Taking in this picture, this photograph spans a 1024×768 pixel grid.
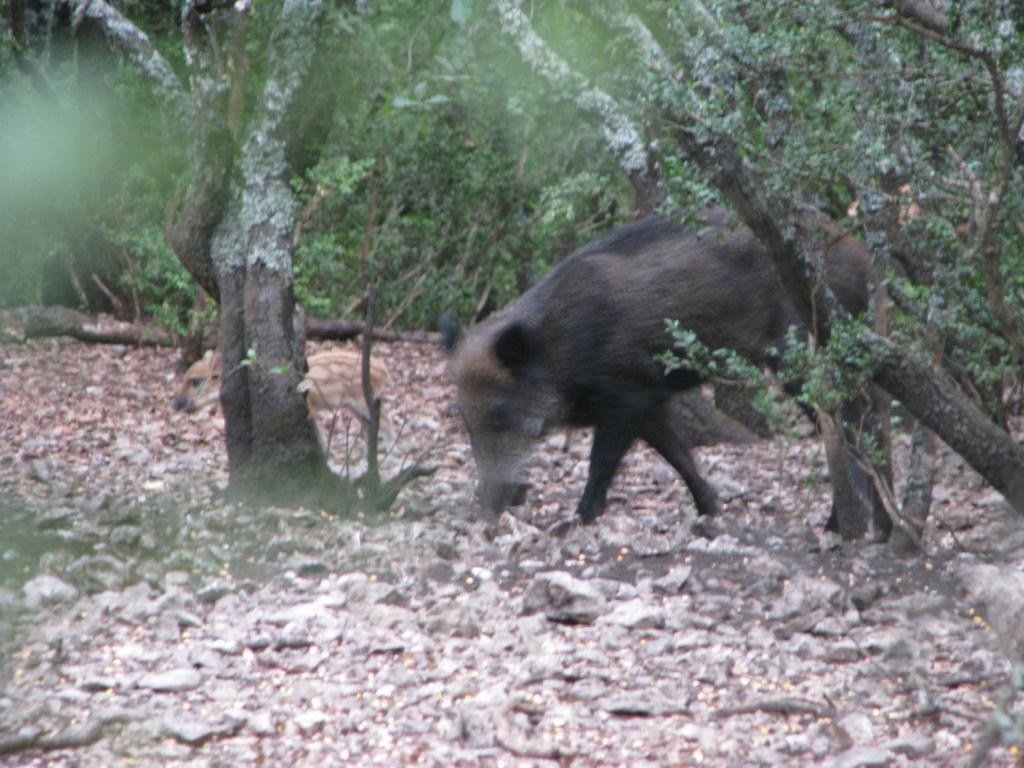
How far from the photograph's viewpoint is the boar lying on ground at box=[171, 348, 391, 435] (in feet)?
28.2

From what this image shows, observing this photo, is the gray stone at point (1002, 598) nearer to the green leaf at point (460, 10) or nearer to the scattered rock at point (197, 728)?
the scattered rock at point (197, 728)

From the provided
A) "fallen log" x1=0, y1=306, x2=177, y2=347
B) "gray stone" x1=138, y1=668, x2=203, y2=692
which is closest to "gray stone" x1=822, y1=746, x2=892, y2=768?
"gray stone" x1=138, y1=668, x2=203, y2=692

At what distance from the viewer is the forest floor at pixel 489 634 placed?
137 inches

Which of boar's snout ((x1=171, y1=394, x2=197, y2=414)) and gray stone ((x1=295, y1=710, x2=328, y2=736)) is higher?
boar's snout ((x1=171, y1=394, x2=197, y2=414))

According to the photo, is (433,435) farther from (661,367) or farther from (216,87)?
(216,87)

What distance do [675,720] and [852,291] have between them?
320cm

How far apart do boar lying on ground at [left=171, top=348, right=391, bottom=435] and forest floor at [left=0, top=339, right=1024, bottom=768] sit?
192 cm

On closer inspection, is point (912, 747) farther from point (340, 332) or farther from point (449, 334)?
point (340, 332)

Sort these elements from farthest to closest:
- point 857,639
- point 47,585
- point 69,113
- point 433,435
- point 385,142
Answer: point 385,142
point 433,435
point 69,113
point 47,585
point 857,639

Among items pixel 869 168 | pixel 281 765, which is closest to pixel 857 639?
pixel 869 168

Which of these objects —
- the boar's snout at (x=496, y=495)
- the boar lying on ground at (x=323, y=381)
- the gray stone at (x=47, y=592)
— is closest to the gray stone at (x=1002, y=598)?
the boar's snout at (x=496, y=495)

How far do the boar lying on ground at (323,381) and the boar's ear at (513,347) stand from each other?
204cm

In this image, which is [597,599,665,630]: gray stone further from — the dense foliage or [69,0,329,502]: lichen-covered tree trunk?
[69,0,329,502]: lichen-covered tree trunk

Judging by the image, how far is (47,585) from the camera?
4590mm
